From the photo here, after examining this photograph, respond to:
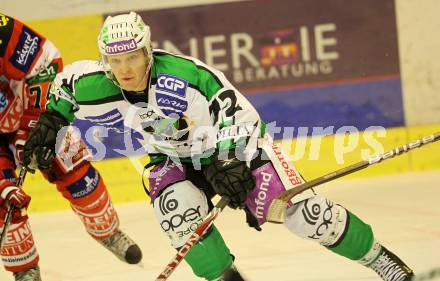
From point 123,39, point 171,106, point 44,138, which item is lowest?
point 44,138

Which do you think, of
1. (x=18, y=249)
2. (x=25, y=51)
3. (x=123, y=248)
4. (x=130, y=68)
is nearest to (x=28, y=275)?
(x=18, y=249)

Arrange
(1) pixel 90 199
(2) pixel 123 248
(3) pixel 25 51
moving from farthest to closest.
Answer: (2) pixel 123 248
(1) pixel 90 199
(3) pixel 25 51

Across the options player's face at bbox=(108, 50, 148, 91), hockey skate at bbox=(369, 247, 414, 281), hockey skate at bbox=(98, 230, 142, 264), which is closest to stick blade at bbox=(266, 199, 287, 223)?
hockey skate at bbox=(369, 247, 414, 281)

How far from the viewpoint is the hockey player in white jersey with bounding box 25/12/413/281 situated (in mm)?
3396

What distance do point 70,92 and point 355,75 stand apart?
3.17m

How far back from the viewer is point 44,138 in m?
3.69

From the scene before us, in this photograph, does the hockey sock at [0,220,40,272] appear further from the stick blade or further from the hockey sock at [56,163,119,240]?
the stick blade

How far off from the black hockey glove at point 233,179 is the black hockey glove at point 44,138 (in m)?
0.70

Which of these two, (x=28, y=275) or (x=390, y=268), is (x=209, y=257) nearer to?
(x=390, y=268)

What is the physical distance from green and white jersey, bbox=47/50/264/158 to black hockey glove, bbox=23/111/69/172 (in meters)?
0.04

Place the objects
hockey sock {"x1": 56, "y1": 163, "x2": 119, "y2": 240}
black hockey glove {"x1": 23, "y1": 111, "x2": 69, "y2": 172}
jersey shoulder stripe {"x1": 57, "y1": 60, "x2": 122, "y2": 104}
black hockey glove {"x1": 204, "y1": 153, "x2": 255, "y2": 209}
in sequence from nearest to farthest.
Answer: black hockey glove {"x1": 204, "y1": 153, "x2": 255, "y2": 209} → jersey shoulder stripe {"x1": 57, "y1": 60, "x2": 122, "y2": 104} → black hockey glove {"x1": 23, "y1": 111, "x2": 69, "y2": 172} → hockey sock {"x1": 56, "y1": 163, "x2": 119, "y2": 240}

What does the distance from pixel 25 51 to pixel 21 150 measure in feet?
1.43

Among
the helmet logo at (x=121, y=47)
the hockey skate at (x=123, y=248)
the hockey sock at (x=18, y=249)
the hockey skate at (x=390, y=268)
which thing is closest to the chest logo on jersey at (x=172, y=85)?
the helmet logo at (x=121, y=47)

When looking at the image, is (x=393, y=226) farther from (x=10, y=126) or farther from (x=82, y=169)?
(x=10, y=126)
